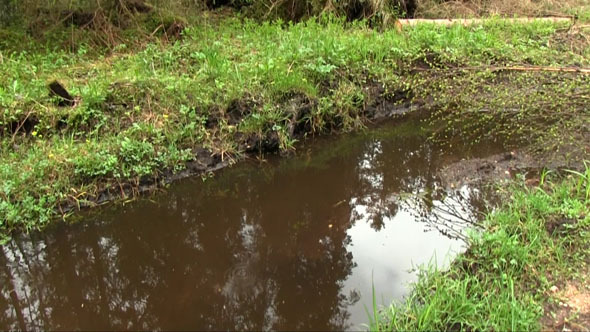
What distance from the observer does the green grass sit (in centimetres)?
450

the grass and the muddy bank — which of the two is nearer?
the grass

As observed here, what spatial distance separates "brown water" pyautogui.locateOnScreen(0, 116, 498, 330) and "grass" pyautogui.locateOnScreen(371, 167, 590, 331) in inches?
11.0

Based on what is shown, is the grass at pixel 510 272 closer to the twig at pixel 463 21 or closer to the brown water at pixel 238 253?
the brown water at pixel 238 253

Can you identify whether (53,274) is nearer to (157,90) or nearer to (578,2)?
(157,90)

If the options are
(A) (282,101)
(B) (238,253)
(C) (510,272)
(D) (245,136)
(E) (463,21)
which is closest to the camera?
(C) (510,272)

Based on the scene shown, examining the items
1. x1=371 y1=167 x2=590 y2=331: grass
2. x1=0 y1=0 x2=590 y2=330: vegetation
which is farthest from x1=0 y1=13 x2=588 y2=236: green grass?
x1=371 y1=167 x2=590 y2=331: grass

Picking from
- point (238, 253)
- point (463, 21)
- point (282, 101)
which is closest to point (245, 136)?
point (282, 101)

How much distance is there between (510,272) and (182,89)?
12.7ft

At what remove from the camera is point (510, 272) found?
10.6ft

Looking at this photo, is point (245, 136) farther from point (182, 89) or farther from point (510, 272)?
point (510, 272)

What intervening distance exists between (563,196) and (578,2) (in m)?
7.62

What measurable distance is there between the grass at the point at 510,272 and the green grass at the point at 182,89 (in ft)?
8.65

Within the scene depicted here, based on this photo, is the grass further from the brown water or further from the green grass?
the green grass

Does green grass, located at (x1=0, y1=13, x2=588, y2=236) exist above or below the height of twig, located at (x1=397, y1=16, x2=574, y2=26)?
below
